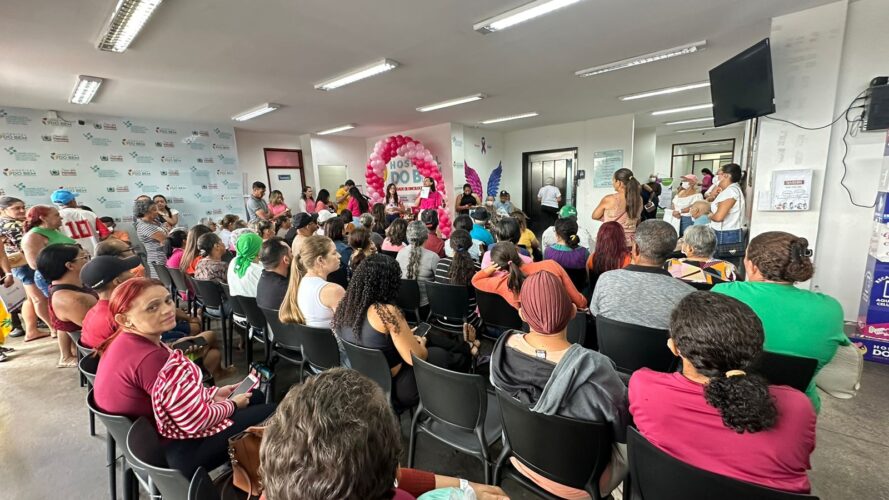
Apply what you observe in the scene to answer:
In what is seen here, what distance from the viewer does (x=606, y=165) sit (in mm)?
8594

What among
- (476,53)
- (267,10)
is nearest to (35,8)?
(267,10)

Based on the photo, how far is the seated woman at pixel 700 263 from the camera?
2357mm

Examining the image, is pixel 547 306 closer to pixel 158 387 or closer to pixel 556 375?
pixel 556 375

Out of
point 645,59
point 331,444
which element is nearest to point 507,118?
point 645,59

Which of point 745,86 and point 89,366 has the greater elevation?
point 745,86

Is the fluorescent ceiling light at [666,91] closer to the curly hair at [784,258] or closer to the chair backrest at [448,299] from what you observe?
the curly hair at [784,258]

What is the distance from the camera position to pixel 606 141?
27.9ft

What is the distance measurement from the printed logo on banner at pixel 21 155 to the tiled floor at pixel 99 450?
4.88 metres

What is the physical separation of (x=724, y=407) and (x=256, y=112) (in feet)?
24.3

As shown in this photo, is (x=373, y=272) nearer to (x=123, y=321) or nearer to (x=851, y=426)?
(x=123, y=321)

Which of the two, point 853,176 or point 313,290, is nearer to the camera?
point 313,290

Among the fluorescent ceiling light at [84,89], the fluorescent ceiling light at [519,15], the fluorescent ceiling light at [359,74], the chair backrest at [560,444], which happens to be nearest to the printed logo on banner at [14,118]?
the fluorescent ceiling light at [84,89]

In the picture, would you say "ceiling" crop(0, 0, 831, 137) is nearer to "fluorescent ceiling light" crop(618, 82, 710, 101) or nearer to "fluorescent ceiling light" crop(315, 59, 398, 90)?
"fluorescent ceiling light" crop(315, 59, 398, 90)

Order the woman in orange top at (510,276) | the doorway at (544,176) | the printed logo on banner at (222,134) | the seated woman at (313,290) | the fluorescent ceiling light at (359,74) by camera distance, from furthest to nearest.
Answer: the doorway at (544,176), the printed logo on banner at (222,134), the fluorescent ceiling light at (359,74), the woman in orange top at (510,276), the seated woman at (313,290)
